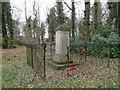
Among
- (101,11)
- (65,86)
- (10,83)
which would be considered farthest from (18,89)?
(101,11)

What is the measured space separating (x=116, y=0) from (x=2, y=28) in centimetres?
1430

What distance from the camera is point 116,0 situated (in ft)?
35.5

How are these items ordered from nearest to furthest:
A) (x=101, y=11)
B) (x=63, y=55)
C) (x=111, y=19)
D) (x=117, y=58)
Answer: (x=63, y=55) → (x=117, y=58) → (x=111, y=19) → (x=101, y=11)

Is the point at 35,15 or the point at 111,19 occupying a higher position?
the point at 35,15

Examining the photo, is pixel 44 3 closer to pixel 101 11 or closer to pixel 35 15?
pixel 35 15

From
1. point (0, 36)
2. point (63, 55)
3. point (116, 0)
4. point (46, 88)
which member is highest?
point (116, 0)

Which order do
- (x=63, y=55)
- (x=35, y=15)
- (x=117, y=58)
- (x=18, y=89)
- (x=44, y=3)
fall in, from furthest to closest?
(x=44, y=3) → (x=35, y=15) → (x=117, y=58) → (x=63, y=55) → (x=18, y=89)

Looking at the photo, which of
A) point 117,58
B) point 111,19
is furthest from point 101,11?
point 117,58

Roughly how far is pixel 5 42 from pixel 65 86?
43.9 ft

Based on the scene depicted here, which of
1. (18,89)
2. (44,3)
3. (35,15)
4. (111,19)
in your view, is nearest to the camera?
(18,89)

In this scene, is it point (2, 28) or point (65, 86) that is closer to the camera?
point (65, 86)

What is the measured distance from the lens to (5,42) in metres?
14.7

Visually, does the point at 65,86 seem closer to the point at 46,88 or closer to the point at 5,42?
the point at 46,88

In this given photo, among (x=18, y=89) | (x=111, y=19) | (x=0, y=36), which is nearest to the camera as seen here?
(x=18, y=89)
